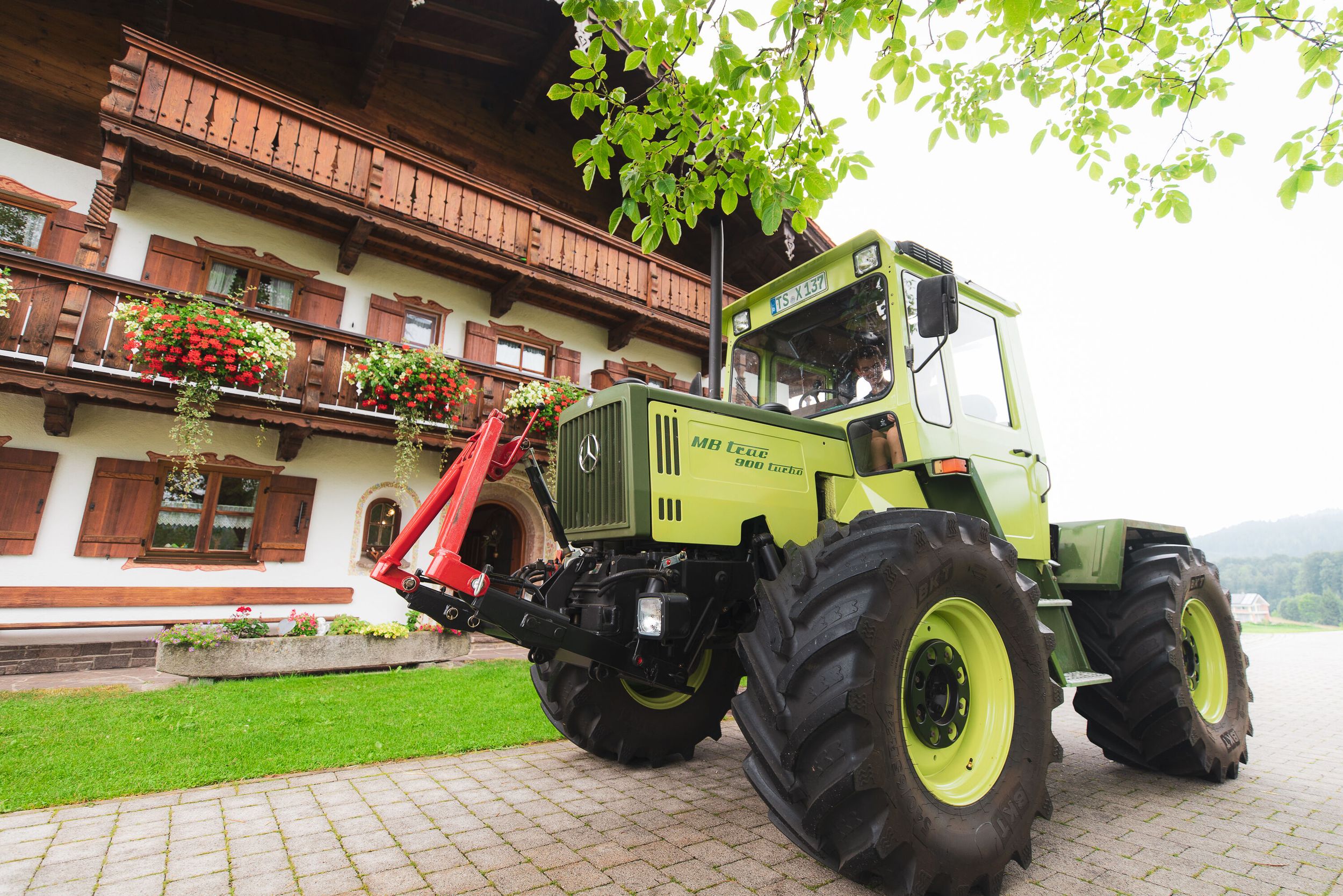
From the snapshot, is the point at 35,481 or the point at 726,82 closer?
the point at 726,82

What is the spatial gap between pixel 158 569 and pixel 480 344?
17.1ft

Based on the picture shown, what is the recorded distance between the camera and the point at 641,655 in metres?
2.87

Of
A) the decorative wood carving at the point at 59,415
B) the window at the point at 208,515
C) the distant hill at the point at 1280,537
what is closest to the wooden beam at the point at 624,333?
the window at the point at 208,515

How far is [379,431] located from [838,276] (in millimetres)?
6961

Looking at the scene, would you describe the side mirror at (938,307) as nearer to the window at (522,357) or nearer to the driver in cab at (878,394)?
the driver in cab at (878,394)

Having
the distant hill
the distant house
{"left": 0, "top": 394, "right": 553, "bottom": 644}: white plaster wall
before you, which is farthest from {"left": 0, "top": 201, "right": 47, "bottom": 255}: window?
the distant hill

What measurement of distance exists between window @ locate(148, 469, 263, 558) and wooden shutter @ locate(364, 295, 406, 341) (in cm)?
268

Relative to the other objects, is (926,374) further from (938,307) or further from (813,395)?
(813,395)

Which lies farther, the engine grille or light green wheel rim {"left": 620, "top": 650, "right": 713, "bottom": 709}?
light green wheel rim {"left": 620, "top": 650, "right": 713, "bottom": 709}

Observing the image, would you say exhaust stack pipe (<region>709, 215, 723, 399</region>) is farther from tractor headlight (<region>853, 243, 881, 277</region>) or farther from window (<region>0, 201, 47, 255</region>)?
window (<region>0, 201, 47, 255</region>)

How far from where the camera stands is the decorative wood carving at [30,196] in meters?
7.72

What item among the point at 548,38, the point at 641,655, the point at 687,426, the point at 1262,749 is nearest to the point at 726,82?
the point at 687,426

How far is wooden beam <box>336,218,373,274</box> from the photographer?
8953 millimetres

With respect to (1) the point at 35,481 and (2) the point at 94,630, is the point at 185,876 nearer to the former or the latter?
(2) the point at 94,630
